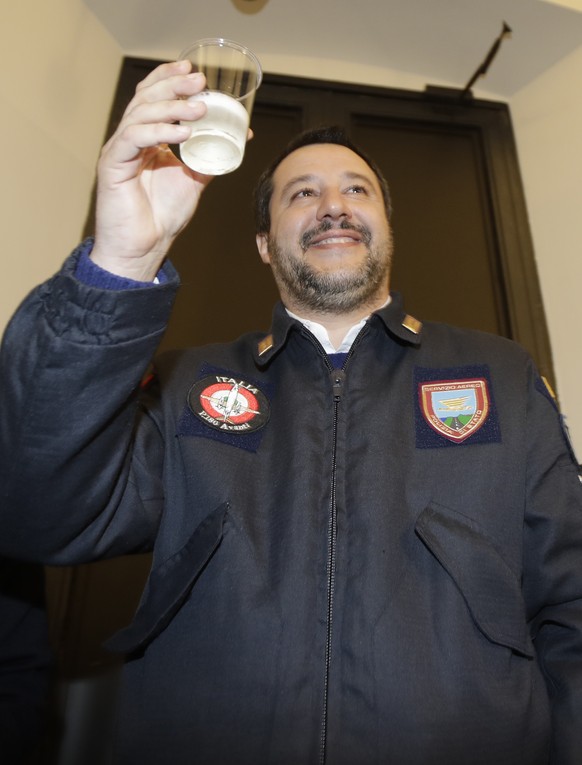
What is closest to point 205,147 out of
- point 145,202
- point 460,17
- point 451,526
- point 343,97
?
point 145,202

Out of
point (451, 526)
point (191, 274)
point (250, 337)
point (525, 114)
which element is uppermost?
point (525, 114)

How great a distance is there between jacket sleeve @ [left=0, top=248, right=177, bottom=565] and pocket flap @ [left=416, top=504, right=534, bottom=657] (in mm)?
445

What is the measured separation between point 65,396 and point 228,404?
1.19ft

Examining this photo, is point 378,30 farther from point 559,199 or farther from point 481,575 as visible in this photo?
point 481,575

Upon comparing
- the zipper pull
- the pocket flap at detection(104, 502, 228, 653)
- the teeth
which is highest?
the teeth

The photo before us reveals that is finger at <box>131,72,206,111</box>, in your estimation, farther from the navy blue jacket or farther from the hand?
the navy blue jacket

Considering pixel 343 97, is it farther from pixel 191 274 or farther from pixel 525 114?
pixel 191 274

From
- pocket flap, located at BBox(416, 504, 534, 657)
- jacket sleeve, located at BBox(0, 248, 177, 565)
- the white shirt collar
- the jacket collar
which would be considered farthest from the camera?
the white shirt collar

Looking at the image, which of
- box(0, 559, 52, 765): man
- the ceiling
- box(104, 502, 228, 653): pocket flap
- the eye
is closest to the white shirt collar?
the eye

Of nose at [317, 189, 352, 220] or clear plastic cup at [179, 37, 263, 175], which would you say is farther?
nose at [317, 189, 352, 220]

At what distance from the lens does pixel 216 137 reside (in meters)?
0.73

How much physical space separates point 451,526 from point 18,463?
0.57 m

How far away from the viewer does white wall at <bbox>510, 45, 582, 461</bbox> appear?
168 centimetres

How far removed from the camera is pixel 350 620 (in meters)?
0.77
